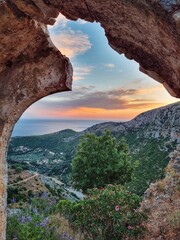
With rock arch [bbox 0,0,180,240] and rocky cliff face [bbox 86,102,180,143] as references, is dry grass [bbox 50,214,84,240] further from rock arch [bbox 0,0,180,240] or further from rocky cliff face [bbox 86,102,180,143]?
rocky cliff face [bbox 86,102,180,143]

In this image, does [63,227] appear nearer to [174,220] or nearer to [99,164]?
[174,220]

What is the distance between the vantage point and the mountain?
114ft

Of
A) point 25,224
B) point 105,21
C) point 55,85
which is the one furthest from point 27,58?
point 25,224

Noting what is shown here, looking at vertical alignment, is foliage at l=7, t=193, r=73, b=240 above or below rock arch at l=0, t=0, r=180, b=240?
below

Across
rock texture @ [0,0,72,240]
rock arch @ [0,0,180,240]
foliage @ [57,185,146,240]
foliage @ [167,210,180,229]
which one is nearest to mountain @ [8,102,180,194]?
foliage @ [167,210,180,229]

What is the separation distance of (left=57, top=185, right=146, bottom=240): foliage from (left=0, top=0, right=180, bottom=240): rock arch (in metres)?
3.36

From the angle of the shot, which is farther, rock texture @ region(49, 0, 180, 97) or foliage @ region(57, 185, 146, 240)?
foliage @ region(57, 185, 146, 240)

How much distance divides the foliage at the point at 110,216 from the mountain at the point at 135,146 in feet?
37.3

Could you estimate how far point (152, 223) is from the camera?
8.63 m

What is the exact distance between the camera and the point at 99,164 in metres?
23.4

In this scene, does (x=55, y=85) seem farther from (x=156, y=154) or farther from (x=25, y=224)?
(x=156, y=154)

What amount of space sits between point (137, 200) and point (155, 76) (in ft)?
18.1

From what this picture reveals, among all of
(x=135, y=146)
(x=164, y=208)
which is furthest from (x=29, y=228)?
(x=135, y=146)

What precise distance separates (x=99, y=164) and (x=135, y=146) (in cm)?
2800
